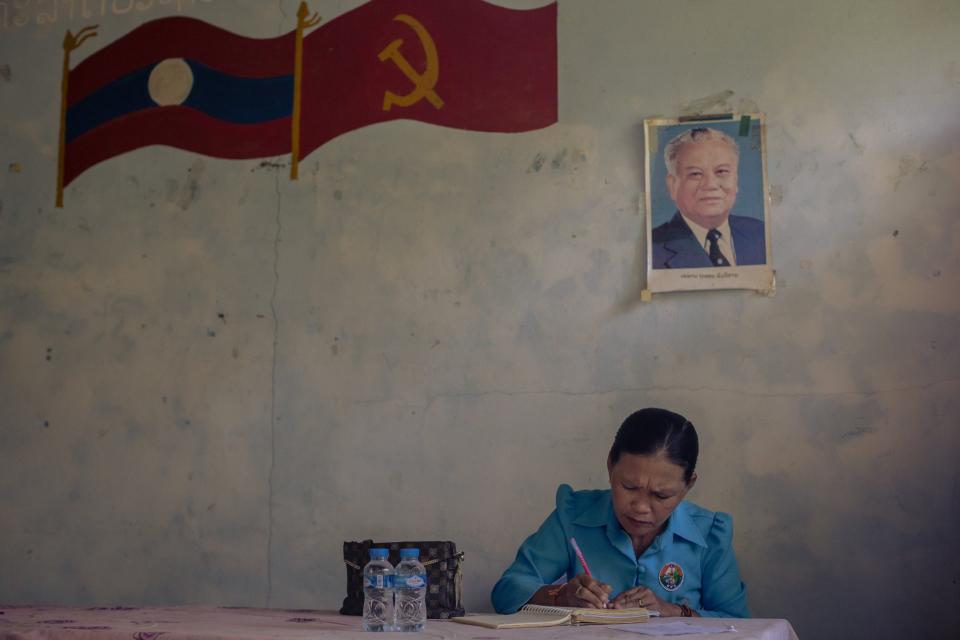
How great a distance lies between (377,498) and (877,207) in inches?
78.9

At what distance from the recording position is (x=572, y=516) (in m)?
3.10

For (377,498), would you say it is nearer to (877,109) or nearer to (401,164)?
(401,164)

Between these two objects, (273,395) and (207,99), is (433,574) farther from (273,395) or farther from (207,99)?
(207,99)

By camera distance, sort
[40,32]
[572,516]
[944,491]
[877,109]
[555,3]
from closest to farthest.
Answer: [572,516], [944,491], [877,109], [555,3], [40,32]

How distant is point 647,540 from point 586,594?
1.51 ft

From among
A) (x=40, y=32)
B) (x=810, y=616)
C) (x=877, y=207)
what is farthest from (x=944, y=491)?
(x=40, y=32)

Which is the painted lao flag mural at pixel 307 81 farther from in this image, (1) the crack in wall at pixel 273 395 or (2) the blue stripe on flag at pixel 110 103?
(1) the crack in wall at pixel 273 395

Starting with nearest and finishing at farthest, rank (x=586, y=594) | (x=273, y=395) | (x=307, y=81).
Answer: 1. (x=586, y=594)
2. (x=273, y=395)
3. (x=307, y=81)

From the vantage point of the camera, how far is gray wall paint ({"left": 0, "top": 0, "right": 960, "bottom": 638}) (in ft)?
11.5

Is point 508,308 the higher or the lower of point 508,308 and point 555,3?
the lower

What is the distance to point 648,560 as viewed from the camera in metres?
2.95

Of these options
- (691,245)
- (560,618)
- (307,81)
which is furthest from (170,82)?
(560,618)

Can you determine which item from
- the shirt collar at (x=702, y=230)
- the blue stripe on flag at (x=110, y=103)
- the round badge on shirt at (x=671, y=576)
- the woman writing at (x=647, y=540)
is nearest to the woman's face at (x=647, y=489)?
the woman writing at (x=647, y=540)

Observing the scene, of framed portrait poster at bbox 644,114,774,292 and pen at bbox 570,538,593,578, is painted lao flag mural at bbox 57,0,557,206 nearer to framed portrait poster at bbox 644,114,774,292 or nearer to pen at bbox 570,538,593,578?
framed portrait poster at bbox 644,114,774,292
